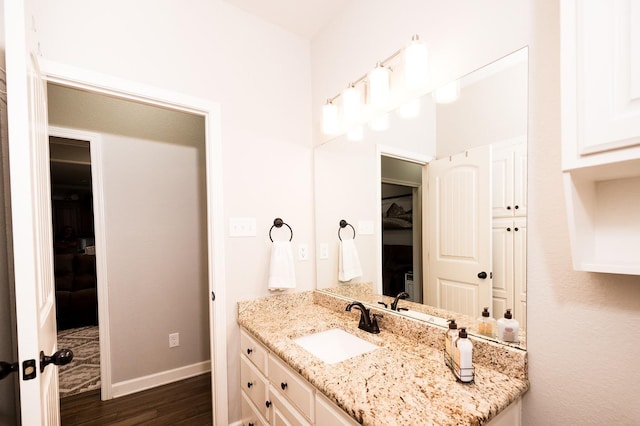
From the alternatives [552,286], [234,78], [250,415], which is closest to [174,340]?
[250,415]

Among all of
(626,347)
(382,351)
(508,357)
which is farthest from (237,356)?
(626,347)

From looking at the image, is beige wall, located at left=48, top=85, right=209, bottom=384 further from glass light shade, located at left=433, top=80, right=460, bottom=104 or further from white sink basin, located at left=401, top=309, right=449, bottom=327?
glass light shade, located at left=433, top=80, right=460, bottom=104

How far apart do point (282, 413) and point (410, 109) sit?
1561 millimetres

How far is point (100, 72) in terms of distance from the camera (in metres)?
1.43

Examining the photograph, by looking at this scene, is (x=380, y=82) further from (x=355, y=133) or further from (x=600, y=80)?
Answer: (x=600, y=80)

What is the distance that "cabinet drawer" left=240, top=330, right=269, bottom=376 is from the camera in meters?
1.47

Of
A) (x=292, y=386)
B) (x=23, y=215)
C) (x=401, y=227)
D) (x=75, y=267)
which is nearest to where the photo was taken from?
(x=23, y=215)

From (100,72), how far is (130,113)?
1.10 metres

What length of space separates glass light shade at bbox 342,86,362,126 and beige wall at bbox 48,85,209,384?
1.63 meters

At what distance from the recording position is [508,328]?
1.05 meters

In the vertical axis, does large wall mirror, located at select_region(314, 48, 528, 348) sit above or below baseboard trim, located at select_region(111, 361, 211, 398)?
above

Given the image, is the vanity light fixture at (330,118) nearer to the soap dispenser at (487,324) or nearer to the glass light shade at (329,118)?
the glass light shade at (329,118)

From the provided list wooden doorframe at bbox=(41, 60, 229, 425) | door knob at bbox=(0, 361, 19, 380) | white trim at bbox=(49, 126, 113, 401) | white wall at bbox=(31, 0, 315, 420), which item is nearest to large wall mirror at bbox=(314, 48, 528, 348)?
white wall at bbox=(31, 0, 315, 420)

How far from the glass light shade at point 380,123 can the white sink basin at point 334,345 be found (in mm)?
1146
